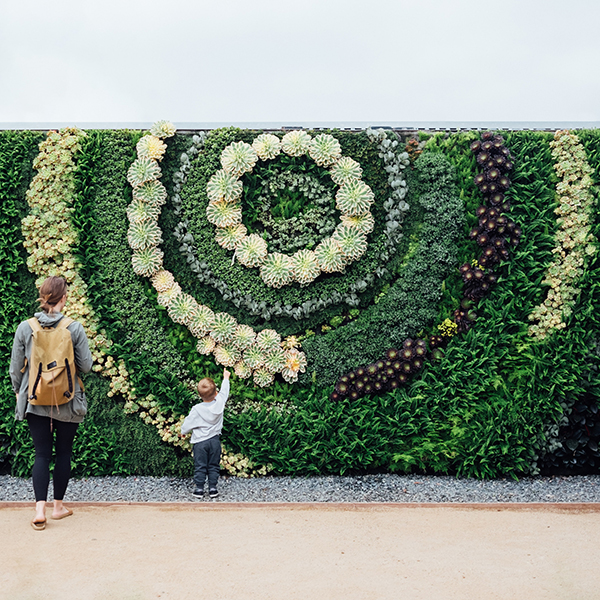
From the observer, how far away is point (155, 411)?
526cm

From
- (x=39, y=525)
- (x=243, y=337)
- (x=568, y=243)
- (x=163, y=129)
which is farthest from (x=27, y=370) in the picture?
(x=568, y=243)

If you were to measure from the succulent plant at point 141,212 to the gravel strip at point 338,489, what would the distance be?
2418mm

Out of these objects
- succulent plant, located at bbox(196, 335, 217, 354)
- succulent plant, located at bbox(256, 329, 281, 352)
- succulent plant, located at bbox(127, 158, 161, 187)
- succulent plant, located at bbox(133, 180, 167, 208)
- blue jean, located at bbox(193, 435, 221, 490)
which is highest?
succulent plant, located at bbox(127, 158, 161, 187)

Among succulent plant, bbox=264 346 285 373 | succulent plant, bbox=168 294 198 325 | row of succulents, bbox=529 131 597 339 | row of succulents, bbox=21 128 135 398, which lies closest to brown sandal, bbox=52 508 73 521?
row of succulents, bbox=21 128 135 398

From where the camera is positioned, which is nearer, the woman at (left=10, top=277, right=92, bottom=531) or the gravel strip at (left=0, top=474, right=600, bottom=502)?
the woman at (left=10, top=277, right=92, bottom=531)

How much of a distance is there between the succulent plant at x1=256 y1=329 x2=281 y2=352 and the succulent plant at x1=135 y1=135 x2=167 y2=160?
1915 mm

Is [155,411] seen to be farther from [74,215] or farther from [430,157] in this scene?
[430,157]

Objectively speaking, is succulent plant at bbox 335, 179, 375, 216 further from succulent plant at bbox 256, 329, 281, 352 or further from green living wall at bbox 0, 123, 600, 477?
succulent plant at bbox 256, 329, 281, 352

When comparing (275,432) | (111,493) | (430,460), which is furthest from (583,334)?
(111,493)

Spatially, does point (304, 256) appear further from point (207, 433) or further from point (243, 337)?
point (207, 433)

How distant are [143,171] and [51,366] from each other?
2196mm

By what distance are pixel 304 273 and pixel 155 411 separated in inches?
74.9

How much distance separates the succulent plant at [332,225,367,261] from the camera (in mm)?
5078

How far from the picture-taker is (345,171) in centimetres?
516
